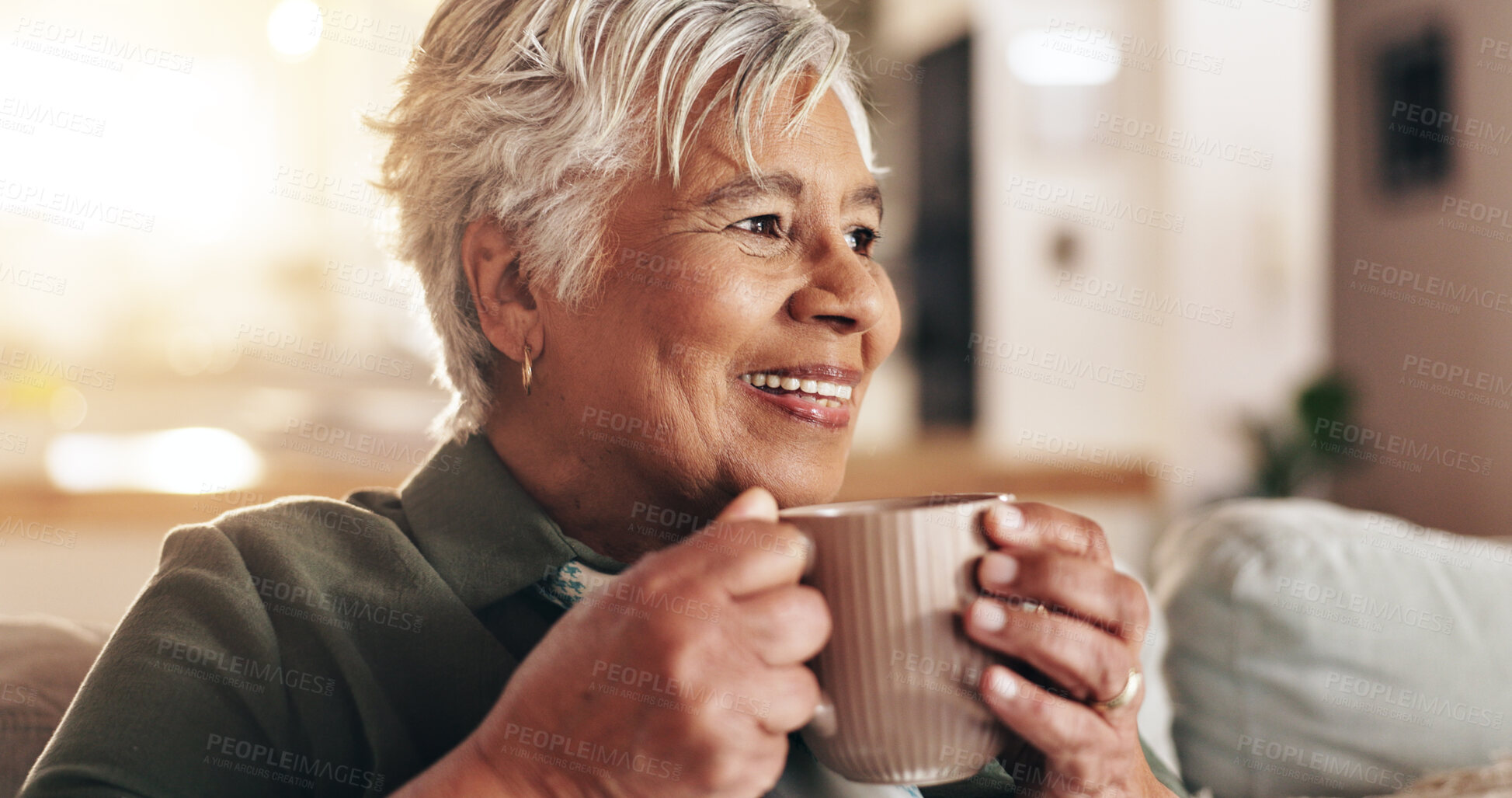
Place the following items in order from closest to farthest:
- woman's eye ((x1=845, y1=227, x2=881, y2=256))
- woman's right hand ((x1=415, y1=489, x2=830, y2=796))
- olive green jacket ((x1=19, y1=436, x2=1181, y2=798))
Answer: woman's right hand ((x1=415, y1=489, x2=830, y2=796))
olive green jacket ((x1=19, y1=436, x2=1181, y2=798))
woman's eye ((x1=845, y1=227, x2=881, y2=256))

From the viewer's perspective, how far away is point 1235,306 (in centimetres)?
388

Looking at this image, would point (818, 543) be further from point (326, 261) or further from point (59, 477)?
point (326, 261)

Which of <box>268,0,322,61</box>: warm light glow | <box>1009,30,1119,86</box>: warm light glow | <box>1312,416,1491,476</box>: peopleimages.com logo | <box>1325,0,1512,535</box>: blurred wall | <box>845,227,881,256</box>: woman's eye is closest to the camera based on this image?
<box>845,227,881,256</box>: woman's eye

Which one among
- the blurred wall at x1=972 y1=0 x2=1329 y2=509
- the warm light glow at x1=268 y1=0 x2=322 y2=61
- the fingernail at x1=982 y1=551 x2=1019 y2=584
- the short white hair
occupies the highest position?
the warm light glow at x1=268 y1=0 x2=322 y2=61

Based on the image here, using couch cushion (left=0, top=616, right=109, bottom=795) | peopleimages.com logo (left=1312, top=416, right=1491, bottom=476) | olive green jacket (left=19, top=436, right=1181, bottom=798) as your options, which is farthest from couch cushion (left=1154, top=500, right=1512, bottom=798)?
peopleimages.com logo (left=1312, top=416, right=1491, bottom=476)

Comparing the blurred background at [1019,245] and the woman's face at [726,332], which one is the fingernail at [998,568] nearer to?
the woman's face at [726,332]

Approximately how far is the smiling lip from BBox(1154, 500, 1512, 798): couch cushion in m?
0.66

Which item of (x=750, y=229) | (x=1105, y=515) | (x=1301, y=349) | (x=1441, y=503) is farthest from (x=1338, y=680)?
(x=1441, y=503)

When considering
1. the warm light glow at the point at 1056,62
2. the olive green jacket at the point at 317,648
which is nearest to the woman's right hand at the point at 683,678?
the olive green jacket at the point at 317,648

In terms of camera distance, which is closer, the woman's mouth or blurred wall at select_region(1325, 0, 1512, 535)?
the woman's mouth

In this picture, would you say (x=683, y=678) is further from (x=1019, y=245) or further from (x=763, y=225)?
(x=1019, y=245)

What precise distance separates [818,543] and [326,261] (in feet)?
15.1

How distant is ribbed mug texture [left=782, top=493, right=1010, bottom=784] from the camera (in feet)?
1.75

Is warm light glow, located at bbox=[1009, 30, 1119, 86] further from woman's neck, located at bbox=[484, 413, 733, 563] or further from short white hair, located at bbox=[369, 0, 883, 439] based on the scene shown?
woman's neck, located at bbox=[484, 413, 733, 563]
